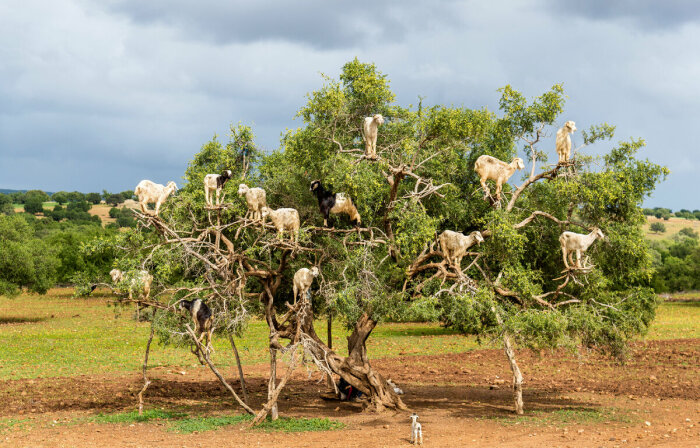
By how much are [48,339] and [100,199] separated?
160m

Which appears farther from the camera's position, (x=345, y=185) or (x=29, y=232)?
(x=29, y=232)

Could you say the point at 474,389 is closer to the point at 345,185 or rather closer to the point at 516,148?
the point at 516,148

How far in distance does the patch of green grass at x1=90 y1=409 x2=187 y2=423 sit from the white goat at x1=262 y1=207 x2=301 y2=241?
5.84 m

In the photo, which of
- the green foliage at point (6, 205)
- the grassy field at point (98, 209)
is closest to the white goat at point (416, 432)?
the green foliage at point (6, 205)

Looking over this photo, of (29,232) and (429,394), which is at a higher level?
(29,232)

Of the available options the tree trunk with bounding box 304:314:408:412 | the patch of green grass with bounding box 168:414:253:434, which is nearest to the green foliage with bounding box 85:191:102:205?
the patch of green grass with bounding box 168:414:253:434

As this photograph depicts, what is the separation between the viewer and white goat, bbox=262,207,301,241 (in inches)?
501

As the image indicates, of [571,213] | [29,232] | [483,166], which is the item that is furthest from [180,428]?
[29,232]

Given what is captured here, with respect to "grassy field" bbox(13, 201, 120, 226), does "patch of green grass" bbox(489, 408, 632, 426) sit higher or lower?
lower

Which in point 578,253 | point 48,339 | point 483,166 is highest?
point 483,166

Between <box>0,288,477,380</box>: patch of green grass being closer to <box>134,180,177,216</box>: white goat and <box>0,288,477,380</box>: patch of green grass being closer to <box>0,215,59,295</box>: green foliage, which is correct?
<box>0,215,59,295</box>: green foliage

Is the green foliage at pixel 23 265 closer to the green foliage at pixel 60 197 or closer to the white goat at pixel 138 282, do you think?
the white goat at pixel 138 282

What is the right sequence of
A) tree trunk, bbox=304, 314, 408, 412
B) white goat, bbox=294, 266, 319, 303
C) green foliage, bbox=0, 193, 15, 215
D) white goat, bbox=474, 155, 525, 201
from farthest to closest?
green foliage, bbox=0, 193, 15, 215
tree trunk, bbox=304, 314, 408, 412
white goat, bbox=474, 155, 525, 201
white goat, bbox=294, 266, 319, 303

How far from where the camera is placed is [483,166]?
1316 centimetres
